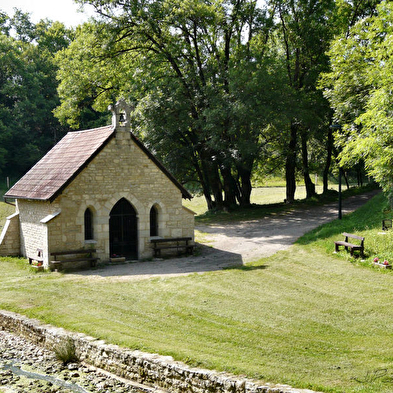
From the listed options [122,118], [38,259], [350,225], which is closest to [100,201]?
[38,259]

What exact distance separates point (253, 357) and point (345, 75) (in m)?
18.3

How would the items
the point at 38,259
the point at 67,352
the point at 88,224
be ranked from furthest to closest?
the point at 88,224, the point at 38,259, the point at 67,352

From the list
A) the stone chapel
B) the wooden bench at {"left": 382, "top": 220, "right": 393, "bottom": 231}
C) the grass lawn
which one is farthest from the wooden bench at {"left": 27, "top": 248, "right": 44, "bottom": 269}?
the wooden bench at {"left": 382, "top": 220, "right": 393, "bottom": 231}

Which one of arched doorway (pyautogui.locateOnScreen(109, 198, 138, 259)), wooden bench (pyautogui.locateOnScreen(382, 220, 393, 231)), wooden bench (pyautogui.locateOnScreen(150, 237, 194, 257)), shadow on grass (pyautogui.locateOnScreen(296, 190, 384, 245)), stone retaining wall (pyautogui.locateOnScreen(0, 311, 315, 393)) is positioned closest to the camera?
stone retaining wall (pyautogui.locateOnScreen(0, 311, 315, 393))

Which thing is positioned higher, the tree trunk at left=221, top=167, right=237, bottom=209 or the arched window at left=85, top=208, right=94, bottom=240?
the tree trunk at left=221, top=167, right=237, bottom=209

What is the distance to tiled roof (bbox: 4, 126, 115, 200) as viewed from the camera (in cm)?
1797

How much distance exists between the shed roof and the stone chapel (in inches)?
1.4

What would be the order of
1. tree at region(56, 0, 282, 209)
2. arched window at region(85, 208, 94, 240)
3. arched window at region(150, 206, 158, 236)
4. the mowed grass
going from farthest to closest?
1. the mowed grass
2. tree at region(56, 0, 282, 209)
3. arched window at region(150, 206, 158, 236)
4. arched window at region(85, 208, 94, 240)

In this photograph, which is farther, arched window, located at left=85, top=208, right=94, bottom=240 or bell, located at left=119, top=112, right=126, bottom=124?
bell, located at left=119, top=112, right=126, bottom=124

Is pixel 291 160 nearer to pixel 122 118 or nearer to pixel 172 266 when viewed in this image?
pixel 122 118

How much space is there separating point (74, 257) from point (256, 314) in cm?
853

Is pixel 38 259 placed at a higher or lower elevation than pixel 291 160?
lower

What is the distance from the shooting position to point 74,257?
17.7 meters

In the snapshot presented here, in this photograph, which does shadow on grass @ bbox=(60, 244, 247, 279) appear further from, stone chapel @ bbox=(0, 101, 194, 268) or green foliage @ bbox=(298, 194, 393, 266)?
green foliage @ bbox=(298, 194, 393, 266)
